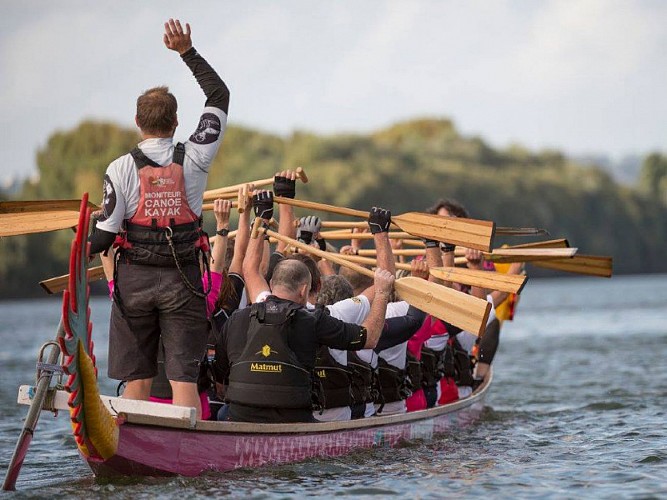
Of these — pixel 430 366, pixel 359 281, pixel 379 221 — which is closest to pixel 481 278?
pixel 359 281

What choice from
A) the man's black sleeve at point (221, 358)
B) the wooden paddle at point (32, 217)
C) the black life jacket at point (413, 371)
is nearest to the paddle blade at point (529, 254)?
the black life jacket at point (413, 371)

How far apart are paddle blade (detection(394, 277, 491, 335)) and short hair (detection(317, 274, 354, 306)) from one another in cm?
37

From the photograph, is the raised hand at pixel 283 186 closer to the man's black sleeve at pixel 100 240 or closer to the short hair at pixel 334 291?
the short hair at pixel 334 291

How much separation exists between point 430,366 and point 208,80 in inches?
172

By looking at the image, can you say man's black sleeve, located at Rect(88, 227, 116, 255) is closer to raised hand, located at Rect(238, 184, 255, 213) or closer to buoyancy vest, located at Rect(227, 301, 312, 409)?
buoyancy vest, located at Rect(227, 301, 312, 409)

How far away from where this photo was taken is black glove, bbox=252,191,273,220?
8.51 metres

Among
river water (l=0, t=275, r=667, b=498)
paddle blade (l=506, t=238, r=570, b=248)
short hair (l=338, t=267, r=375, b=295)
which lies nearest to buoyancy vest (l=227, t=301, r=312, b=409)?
river water (l=0, t=275, r=667, b=498)

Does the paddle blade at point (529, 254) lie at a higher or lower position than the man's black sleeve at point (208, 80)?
lower

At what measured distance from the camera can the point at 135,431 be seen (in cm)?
673

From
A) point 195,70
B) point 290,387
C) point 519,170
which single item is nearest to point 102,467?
point 290,387

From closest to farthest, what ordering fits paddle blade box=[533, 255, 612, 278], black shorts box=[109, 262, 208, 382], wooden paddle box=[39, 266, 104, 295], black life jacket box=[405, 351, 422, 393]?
black shorts box=[109, 262, 208, 382] < wooden paddle box=[39, 266, 104, 295] < black life jacket box=[405, 351, 422, 393] < paddle blade box=[533, 255, 612, 278]

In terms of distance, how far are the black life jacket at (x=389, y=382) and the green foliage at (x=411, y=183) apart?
53575 millimetres

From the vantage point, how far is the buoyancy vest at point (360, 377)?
8.85 meters

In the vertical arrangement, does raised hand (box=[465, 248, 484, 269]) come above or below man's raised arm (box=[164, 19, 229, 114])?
below
